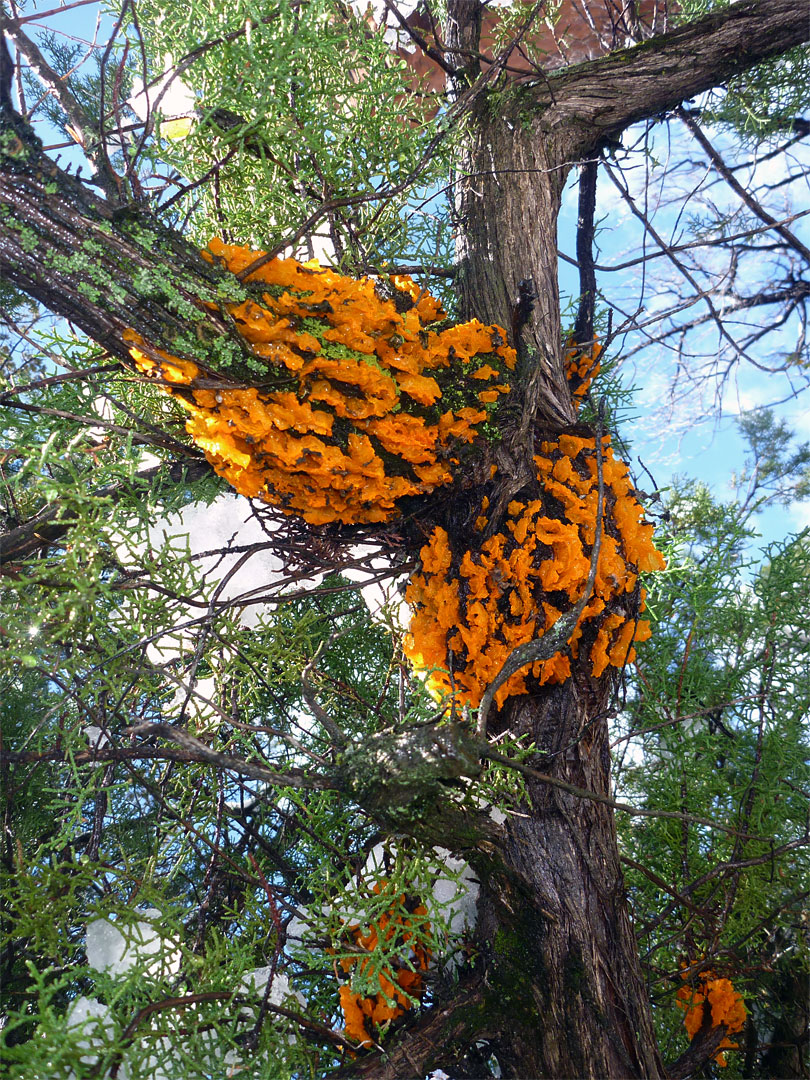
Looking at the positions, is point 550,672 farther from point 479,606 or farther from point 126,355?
point 126,355

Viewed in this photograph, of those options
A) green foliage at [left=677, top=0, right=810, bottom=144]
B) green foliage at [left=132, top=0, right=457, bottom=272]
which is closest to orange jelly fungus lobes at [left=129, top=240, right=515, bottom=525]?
green foliage at [left=132, top=0, right=457, bottom=272]

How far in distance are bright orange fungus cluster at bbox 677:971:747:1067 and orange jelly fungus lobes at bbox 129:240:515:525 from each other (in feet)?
3.83

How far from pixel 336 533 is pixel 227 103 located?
76cm

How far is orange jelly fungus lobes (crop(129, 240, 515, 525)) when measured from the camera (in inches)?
46.0

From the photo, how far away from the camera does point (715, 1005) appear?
1419 millimetres

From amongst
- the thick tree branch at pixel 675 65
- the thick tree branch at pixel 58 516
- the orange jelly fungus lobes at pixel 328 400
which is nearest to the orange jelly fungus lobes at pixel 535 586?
the orange jelly fungus lobes at pixel 328 400

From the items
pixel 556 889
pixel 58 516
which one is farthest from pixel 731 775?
pixel 58 516

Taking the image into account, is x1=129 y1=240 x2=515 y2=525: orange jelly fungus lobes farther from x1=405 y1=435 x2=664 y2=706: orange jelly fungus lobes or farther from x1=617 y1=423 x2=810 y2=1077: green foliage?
x1=617 y1=423 x2=810 y2=1077: green foliage

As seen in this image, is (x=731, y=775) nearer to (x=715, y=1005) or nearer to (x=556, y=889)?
(x=715, y=1005)

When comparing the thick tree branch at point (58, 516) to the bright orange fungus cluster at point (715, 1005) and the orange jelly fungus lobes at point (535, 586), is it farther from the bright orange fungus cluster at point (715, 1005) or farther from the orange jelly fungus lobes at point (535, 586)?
the bright orange fungus cluster at point (715, 1005)

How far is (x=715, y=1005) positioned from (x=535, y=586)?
0.95 metres

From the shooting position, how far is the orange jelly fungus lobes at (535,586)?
4.24 feet

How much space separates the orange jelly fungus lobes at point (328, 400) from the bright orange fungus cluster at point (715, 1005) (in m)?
1.17

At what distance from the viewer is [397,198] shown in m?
1.56
